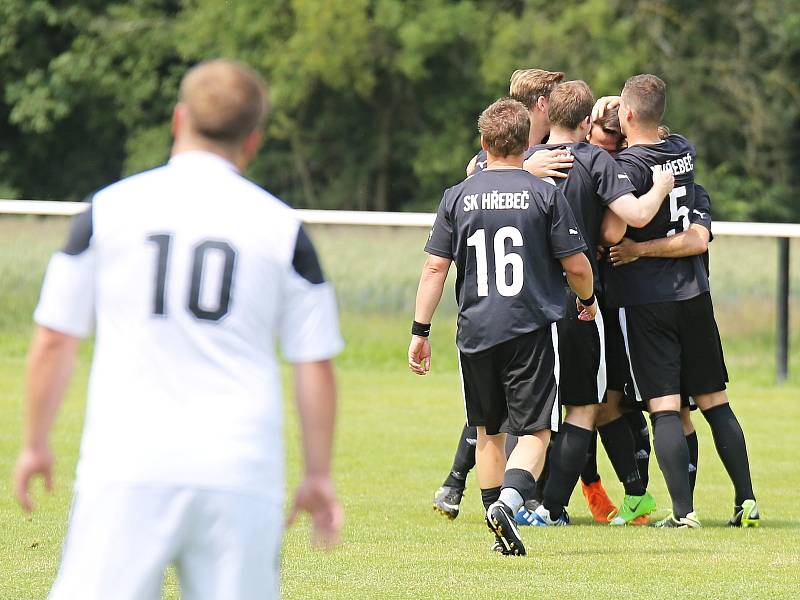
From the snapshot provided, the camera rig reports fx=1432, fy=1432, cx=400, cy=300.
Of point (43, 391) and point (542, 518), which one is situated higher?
point (43, 391)

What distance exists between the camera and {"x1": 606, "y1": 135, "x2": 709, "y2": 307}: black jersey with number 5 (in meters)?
7.18

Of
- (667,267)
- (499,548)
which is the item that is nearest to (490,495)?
(499,548)

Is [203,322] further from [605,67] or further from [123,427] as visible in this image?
[605,67]

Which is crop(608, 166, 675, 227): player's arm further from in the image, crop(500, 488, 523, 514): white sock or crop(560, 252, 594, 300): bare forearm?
crop(500, 488, 523, 514): white sock

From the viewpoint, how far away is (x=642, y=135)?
23.3ft

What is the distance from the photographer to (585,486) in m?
7.70

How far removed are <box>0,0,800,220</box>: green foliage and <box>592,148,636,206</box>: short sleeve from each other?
2276 cm

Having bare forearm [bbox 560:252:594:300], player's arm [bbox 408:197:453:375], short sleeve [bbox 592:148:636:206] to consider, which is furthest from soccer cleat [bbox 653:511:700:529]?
short sleeve [bbox 592:148:636:206]

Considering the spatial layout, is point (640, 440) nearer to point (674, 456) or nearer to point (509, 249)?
point (674, 456)

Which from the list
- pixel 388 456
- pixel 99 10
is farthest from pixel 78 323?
pixel 99 10

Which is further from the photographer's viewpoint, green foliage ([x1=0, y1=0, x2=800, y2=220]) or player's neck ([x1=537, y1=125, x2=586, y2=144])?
green foliage ([x1=0, y1=0, x2=800, y2=220])

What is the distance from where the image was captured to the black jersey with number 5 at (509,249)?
627 cm

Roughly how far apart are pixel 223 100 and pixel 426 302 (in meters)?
3.58

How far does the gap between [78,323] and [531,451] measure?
3.52 meters
